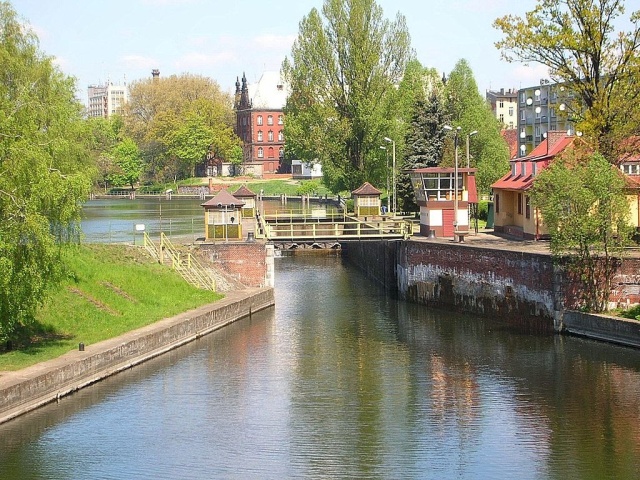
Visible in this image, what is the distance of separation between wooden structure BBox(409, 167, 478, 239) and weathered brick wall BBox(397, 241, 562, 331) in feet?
8.79

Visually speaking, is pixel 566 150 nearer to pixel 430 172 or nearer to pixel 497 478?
pixel 430 172

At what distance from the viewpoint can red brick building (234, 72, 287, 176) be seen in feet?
577

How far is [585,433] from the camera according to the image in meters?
30.2

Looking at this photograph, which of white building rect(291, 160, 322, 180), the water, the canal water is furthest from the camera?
white building rect(291, 160, 322, 180)

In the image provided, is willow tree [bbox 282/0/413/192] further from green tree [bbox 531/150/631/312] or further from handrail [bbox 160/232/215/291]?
green tree [bbox 531/150/631/312]

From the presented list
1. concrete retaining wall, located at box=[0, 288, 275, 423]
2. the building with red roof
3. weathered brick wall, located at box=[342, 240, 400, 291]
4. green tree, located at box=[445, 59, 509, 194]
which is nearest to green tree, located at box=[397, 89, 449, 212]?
green tree, located at box=[445, 59, 509, 194]

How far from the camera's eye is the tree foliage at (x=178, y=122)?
16575 centimetres

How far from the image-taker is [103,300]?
43.9m

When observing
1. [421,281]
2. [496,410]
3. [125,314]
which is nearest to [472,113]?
[421,281]

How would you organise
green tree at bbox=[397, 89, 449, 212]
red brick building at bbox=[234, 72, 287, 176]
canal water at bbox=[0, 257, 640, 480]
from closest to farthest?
canal water at bbox=[0, 257, 640, 480] < green tree at bbox=[397, 89, 449, 212] < red brick building at bbox=[234, 72, 287, 176]

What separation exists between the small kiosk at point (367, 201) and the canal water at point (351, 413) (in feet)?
90.4

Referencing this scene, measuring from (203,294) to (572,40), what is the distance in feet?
69.2

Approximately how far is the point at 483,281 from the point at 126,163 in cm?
13376

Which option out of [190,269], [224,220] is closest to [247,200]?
[224,220]
